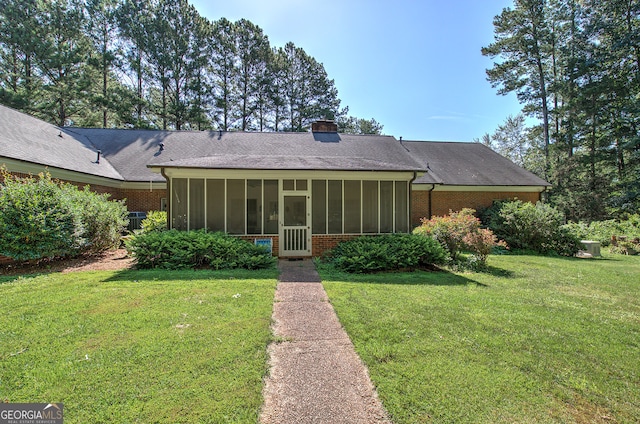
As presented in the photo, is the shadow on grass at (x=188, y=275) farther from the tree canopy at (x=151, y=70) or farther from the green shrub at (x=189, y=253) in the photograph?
the tree canopy at (x=151, y=70)

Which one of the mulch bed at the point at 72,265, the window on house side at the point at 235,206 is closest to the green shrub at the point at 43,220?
the mulch bed at the point at 72,265

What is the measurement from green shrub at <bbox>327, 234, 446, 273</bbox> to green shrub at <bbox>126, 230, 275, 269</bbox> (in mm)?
2111

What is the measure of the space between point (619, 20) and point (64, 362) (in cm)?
3111

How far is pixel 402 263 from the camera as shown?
7754 mm

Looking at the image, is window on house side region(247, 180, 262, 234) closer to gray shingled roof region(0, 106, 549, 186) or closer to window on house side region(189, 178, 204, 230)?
gray shingled roof region(0, 106, 549, 186)

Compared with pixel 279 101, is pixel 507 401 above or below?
below

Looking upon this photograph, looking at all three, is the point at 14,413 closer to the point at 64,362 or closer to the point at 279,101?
the point at 64,362

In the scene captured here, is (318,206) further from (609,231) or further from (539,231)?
(609,231)

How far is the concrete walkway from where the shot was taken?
2.26 metres

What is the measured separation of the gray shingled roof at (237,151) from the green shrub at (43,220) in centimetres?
286

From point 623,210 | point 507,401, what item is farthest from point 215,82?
point 623,210

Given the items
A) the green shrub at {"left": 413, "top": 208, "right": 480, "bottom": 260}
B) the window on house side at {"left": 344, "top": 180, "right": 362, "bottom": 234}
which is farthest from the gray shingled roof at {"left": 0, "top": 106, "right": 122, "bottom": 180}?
the green shrub at {"left": 413, "top": 208, "right": 480, "bottom": 260}

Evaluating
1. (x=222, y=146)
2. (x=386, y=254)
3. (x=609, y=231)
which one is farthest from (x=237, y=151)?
(x=609, y=231)

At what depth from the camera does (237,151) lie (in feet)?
50.5
